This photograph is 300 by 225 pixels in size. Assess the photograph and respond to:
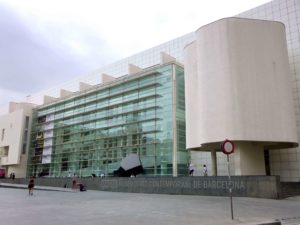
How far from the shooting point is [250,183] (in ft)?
67.6

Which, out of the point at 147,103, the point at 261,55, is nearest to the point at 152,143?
the point at 147,103

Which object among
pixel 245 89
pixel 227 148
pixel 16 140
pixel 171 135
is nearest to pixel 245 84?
pixel 245 89

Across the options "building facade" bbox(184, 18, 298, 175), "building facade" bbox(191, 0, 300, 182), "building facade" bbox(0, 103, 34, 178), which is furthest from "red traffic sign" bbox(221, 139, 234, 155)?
"building facade" bbox(0, 103, 34, 178)

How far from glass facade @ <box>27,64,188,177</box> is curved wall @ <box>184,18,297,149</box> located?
899 cm

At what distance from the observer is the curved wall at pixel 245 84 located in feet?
84.1

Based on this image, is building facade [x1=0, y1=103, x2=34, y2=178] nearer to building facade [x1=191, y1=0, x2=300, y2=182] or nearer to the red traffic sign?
building facade [x1=191, y1=0, x2=300, y2=182]

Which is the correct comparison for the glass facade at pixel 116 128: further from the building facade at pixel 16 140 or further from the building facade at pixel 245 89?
the building facade at pixel 245 89

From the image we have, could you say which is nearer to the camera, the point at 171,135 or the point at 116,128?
the point at 171,135

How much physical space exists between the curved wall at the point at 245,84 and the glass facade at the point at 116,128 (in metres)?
8.99

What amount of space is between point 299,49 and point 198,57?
36.1 ft

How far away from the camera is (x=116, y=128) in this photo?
44.1m

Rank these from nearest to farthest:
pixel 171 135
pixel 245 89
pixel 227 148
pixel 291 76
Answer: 1. pixel 227 148
2. pixel 245 89
3. pixel 291 76
4. pixel 171 135

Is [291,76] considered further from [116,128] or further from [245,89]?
[116,128]

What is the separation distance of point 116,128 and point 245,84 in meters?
22.6
